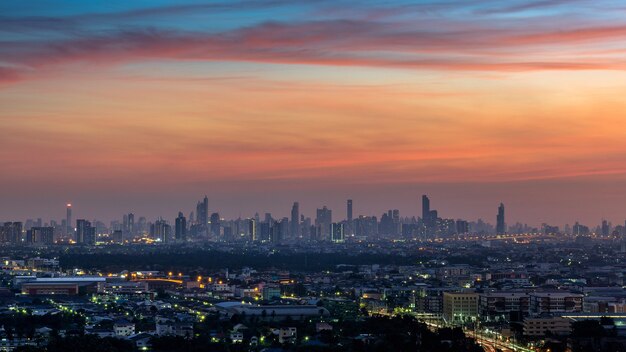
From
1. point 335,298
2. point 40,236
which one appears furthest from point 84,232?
point 335,298

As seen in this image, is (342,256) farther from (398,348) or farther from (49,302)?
(398,348)

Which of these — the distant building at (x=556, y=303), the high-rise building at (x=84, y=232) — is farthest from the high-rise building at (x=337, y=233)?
the distant building at (x=556, y=303)

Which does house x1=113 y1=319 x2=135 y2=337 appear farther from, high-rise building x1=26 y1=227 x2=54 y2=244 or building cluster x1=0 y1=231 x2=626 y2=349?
high-rise building x1=26 y1=227 x2=54 y2=244

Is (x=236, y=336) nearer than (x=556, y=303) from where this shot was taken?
Yes

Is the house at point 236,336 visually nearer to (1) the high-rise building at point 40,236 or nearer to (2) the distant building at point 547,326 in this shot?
(2) the distant building at point 547,326

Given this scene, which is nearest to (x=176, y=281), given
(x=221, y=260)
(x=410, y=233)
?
(x=221, y=260)

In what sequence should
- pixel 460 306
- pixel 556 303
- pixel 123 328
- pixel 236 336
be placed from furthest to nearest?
pixel 556 303, pixel 460 306, pixel 123 328, pixel 236 336

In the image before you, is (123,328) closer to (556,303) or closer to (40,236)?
(556,303)

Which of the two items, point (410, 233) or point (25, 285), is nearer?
point (25, 285)

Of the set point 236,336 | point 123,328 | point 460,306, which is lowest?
point 236,336

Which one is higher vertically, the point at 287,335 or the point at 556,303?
the point at 556,303

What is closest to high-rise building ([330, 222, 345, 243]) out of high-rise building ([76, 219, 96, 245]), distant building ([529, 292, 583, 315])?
high-rise building ([76, 219, 96, 245])
